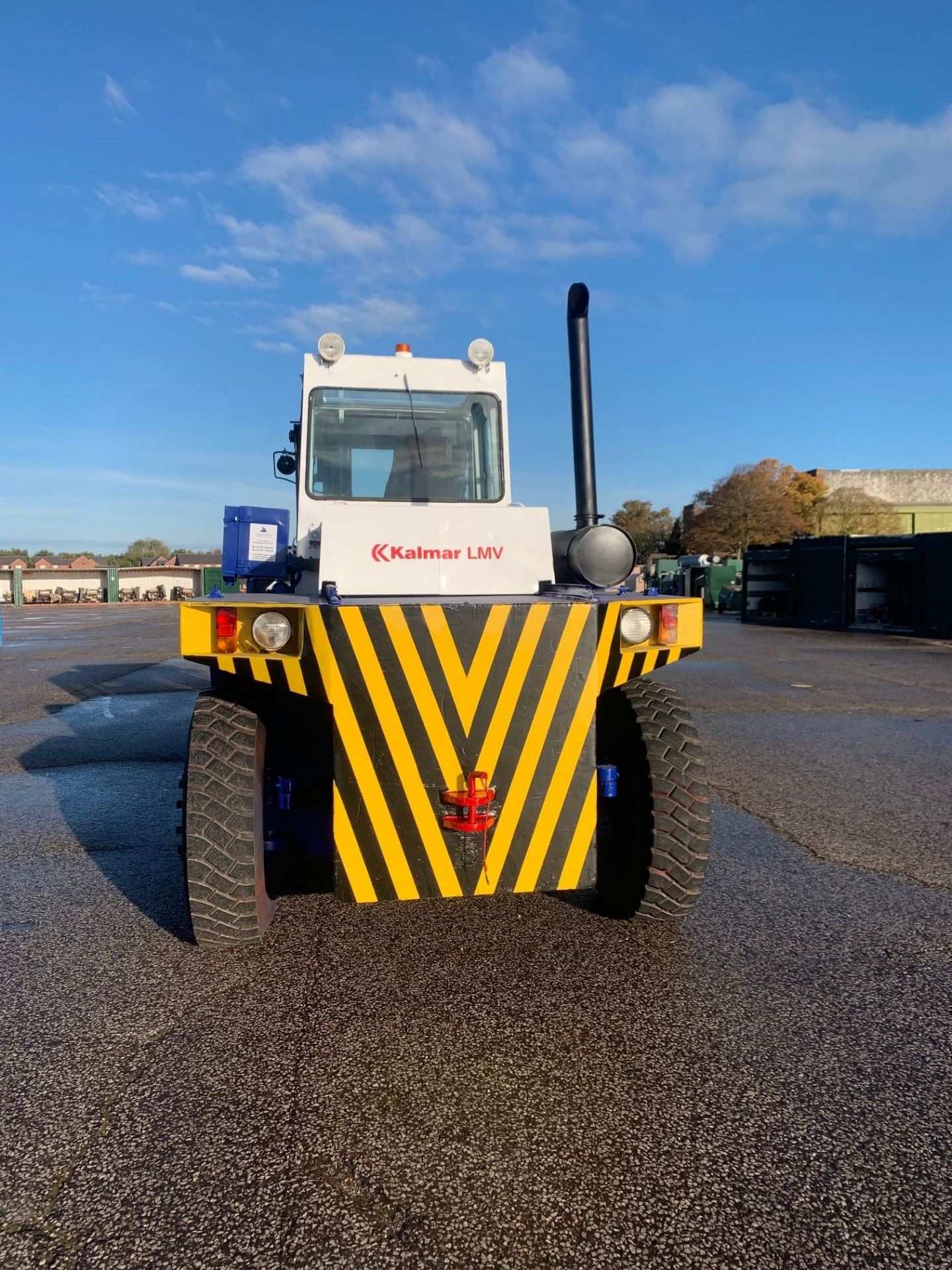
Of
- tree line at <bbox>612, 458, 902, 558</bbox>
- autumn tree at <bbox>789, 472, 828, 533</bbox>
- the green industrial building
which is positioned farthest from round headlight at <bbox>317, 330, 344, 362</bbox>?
the green industrial building

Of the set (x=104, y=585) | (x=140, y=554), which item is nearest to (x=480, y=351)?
(x=104, y=585)

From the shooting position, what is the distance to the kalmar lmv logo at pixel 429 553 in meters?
3.60

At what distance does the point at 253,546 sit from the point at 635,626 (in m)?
2.67

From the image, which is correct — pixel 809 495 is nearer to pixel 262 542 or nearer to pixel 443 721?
pixel 262 542

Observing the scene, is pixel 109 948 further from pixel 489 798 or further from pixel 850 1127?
pixel 850 1127

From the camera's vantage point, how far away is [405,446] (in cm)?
481

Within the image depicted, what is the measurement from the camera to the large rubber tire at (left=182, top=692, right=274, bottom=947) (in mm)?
3033

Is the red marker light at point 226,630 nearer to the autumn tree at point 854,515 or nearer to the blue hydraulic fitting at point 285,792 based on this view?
the blue hydraulic fitting at point 285,792

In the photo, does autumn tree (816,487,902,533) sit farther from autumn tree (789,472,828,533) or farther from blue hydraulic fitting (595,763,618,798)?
blue hydraulic fitting (595,763,618,798)

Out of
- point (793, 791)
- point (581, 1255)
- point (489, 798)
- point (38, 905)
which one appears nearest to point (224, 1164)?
point (581, 1255)

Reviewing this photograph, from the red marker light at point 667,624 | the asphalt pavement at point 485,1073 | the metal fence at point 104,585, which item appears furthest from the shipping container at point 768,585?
the metal fence at point 104,585

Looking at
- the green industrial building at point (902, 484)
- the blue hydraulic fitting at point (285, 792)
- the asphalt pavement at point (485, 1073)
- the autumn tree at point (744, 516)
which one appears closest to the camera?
the asphalt pavement at point (485, 1073)

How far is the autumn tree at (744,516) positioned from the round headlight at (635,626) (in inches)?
1669

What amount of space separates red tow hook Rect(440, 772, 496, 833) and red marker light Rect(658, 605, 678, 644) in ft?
2.89
